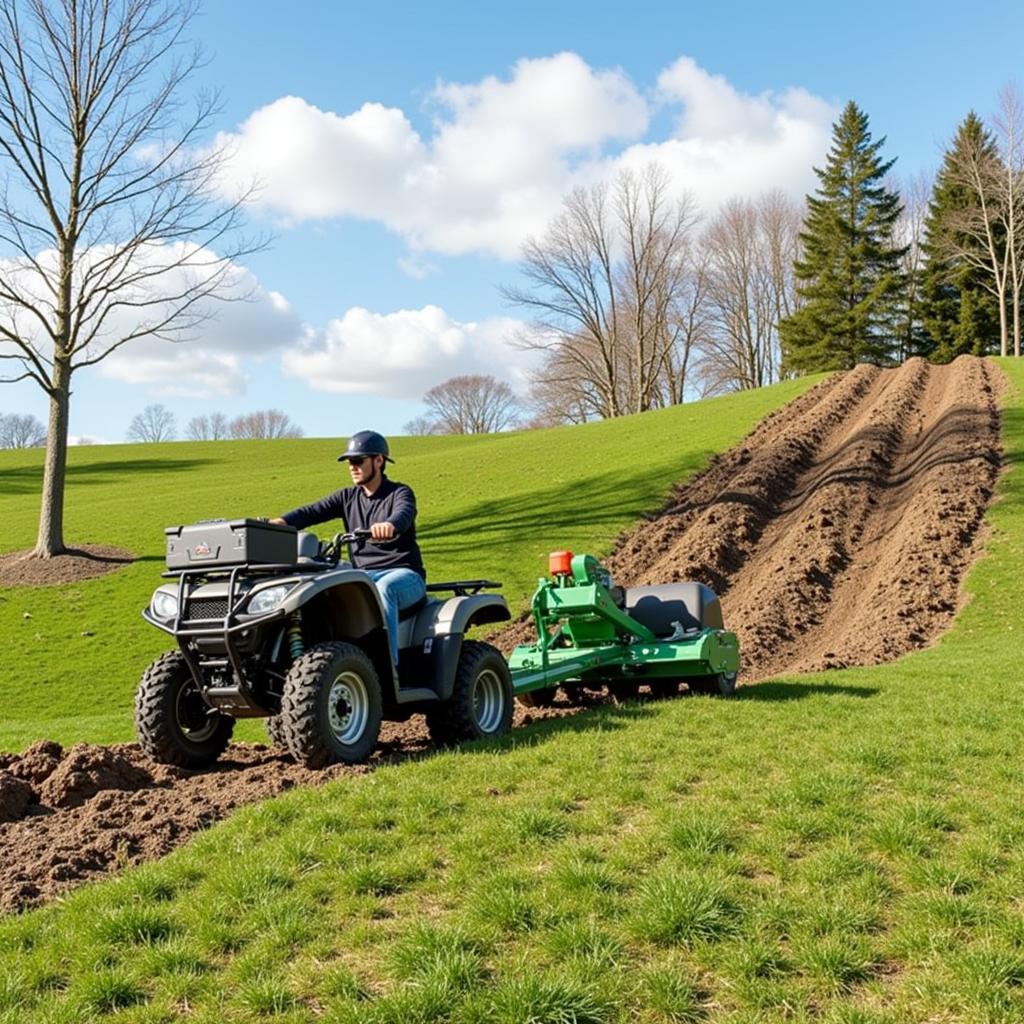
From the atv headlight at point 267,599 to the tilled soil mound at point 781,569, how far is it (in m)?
1.04

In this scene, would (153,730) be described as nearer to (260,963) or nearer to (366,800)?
(366,800)

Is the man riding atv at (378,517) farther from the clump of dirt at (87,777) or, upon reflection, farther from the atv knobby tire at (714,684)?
the atv knobby tire at (714,684)

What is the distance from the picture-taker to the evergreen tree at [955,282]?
177ft

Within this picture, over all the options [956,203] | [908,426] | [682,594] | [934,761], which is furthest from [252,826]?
[956,203]

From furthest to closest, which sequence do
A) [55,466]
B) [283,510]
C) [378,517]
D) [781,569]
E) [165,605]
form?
[283,510]
[55,466]
[781,569]
[378,517]
[165,605]

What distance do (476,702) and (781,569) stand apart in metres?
10.6

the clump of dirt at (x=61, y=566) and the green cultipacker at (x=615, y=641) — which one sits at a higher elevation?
the clump of dirt at (x=61, y=566)

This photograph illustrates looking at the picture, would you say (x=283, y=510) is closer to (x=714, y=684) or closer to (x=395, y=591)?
(x=714, y=684)

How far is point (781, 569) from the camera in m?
16.9

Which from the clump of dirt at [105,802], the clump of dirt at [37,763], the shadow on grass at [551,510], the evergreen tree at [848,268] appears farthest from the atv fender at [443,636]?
the evergreen tree at [848,268]

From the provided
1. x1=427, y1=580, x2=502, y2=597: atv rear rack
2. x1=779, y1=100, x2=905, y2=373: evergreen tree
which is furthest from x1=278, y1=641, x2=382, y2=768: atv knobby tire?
x1=779, y1=100, x2=905, y2=373: evergreen tree

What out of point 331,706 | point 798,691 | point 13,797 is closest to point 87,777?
point 13,797

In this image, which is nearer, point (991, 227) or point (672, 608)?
point (672, 608)

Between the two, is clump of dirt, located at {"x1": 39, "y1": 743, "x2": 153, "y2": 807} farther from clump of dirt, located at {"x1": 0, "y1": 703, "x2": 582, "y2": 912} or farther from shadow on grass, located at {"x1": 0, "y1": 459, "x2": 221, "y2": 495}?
shadow on grass, located at {"x1": 0, "y1": 459, "x2": 221, "y2": 495}
